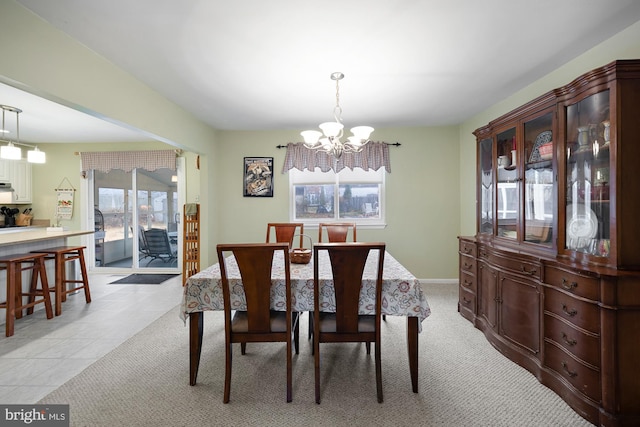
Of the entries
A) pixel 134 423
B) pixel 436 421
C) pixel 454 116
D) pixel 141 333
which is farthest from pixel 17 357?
pixel 454 116

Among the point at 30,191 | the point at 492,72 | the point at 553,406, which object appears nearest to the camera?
the point at 553,406

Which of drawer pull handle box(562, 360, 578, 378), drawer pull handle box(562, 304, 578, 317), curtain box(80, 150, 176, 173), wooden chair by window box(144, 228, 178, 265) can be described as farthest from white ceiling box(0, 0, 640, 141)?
wooden chair by window box(144, 228, 178, 265)

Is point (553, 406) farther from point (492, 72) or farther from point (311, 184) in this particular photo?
point (311, 184)

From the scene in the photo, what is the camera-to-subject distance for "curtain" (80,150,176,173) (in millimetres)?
4902

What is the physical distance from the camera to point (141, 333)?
2764 millimetres

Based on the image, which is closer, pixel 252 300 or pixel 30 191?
pixel 252 300

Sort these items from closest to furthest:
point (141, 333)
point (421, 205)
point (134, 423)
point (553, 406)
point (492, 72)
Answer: point (134, 423) → point (553, 406) → point (492, 72) → point (141, 333) → point (421, 205)

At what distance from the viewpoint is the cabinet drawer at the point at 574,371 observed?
5.29 ft

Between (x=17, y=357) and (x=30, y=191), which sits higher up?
(x=30, y=191)

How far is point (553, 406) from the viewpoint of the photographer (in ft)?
5.75

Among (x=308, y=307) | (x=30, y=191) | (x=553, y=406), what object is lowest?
(x=553, y=406)

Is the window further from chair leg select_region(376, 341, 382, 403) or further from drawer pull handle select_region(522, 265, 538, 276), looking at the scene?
chair leg select_region(376, 341, 382, 403)

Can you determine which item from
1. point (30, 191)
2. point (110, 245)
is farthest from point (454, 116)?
point (30, 191)

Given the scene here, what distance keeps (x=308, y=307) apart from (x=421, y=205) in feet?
10.2
